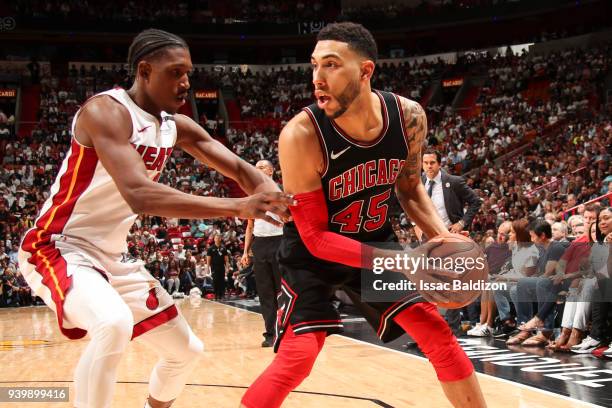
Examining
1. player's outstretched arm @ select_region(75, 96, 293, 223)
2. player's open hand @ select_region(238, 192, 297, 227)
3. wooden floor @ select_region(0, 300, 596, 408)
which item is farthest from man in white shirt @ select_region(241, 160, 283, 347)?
player's open hand @ select_region(238, 192, 297, 227)

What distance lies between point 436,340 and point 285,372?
27.5 inches

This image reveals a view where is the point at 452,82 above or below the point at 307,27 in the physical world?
below

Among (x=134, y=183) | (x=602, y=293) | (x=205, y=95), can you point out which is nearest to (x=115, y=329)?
(x=134, y=183)

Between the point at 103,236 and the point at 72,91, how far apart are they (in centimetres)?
2721

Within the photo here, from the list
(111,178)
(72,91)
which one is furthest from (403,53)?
(111,178)

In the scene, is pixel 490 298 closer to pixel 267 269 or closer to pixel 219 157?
pixel 267 269

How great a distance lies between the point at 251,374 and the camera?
20.0 ft

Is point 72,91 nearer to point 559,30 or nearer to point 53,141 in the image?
point 53,141

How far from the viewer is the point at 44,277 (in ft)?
9.93

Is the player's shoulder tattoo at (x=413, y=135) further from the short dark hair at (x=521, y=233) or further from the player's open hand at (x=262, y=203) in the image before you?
the short dark hair at (x=521, y=233)

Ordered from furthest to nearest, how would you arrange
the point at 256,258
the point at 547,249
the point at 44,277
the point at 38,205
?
the point at 38,205
the point at 256,258
the point at 547,249
the point at 44,277

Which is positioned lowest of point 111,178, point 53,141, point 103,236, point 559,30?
point 103,236
